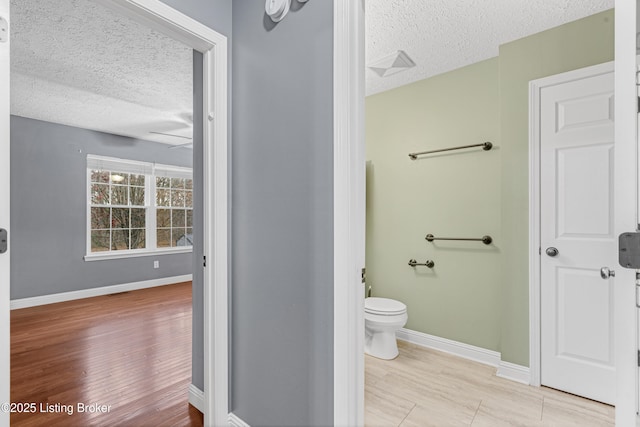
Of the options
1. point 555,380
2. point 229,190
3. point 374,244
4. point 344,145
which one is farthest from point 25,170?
point 555,380

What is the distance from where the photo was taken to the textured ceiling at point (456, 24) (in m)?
1.95

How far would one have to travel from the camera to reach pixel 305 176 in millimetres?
1360

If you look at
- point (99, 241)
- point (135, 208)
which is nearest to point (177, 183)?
point (135, 208)

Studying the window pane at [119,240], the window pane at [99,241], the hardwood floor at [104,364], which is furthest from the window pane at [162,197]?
the hardwood floor at [104,364]

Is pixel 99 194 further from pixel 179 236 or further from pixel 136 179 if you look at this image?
pixel 179 236

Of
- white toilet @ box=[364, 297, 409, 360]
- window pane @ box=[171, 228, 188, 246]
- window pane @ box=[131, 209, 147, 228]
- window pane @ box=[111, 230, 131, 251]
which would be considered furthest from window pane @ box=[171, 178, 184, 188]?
white toilet @ box=[364, 297, 409, 360]

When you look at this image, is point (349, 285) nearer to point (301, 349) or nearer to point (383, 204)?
point (301, 349)

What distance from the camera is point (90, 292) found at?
464 centimetres

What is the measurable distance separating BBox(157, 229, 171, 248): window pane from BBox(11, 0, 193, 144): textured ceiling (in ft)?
6.42

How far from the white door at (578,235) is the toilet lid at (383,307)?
3.23 ft

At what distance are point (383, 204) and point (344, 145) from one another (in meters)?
2.08

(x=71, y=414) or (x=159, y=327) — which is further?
(x=159, y=327)

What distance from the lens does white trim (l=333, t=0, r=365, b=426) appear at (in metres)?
1.21

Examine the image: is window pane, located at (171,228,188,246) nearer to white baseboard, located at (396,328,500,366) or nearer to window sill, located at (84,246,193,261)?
window sill, located at (84,246,193,261)
